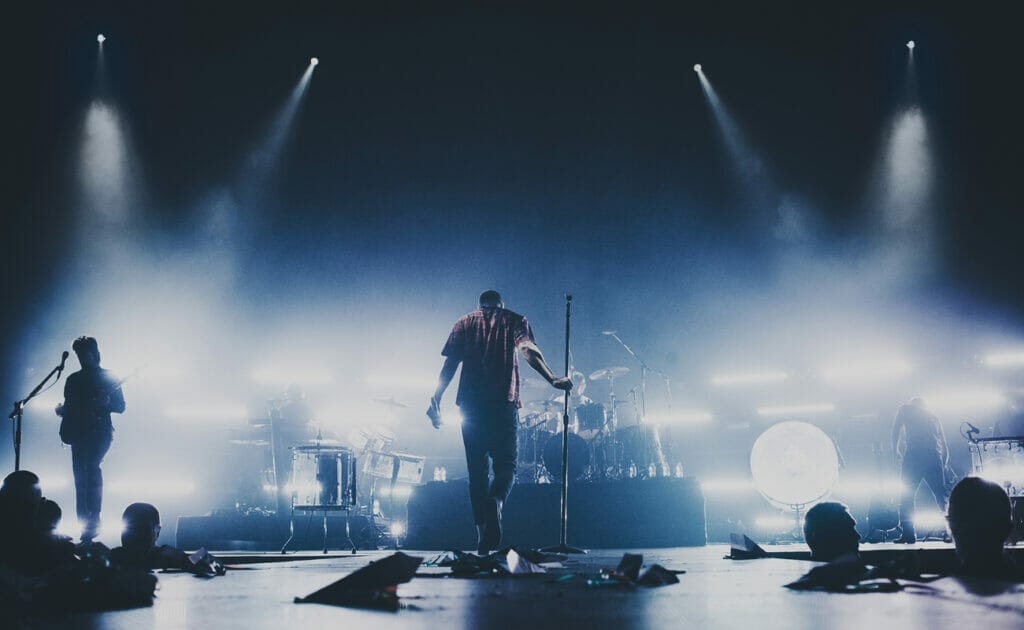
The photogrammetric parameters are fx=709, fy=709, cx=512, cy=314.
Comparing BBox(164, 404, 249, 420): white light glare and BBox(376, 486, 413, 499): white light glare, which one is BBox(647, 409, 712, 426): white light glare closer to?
BBox(376, 486, 413, 499): white light glare

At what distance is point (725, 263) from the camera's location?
46.1 ft

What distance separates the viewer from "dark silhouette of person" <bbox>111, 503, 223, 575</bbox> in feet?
12.2

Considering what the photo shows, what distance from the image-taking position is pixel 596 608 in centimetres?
200

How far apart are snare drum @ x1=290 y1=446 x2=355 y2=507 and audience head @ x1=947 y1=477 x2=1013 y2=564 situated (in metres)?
6.06

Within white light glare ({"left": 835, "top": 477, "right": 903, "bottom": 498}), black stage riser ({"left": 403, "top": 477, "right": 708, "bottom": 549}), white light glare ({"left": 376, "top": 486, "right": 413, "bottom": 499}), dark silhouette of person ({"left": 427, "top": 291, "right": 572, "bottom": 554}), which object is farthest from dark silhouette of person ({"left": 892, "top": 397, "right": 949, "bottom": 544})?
white light glare ({"left": 376, "top": 486, "right": 413, "bottom": 499})

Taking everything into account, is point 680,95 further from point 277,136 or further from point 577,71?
point 277,136

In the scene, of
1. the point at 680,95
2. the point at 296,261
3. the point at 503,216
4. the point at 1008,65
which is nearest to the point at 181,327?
the point at 296,261

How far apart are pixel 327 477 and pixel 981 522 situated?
6.32m

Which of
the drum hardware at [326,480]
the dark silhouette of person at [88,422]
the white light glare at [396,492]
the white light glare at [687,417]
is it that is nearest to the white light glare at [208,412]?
the white light glare at [396,492]

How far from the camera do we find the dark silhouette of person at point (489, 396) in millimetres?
4852

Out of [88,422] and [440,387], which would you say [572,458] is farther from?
[88,422]

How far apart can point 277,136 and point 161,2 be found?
9.22ft

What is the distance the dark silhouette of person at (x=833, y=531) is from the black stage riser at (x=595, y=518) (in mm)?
3501

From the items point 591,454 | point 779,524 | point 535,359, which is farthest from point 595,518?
point 779,524
